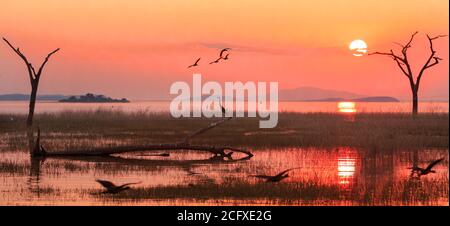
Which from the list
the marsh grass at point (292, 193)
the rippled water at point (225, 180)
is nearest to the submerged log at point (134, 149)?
the rippled water at point (225, 180)

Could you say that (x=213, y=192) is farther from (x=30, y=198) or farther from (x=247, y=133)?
(x=247, y=133)

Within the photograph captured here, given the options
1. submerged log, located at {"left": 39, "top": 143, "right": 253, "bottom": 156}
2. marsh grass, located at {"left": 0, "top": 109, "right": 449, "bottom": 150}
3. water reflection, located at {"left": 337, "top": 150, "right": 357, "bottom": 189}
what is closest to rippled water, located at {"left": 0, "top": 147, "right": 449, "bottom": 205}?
water reflection, located at {"left": 337, "top": 150, "right": 357, "bottom": 189}

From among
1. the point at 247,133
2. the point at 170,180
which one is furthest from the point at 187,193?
the point at 247,133

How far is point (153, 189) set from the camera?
1620cm

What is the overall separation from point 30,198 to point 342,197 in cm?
684

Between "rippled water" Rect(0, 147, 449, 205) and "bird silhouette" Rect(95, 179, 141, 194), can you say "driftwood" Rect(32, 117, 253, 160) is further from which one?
"bird silhouette" Rect(95, 179, 141, 194)

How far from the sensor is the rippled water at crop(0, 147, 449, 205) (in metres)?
15.3

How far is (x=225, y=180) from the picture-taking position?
712 inches

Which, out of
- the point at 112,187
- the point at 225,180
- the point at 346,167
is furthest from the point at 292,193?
the point at 346,167

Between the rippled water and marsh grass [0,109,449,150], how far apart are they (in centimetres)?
334

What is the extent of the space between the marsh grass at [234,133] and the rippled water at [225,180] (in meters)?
3.34

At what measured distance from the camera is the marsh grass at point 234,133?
28.9m

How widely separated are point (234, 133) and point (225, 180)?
16.1 m

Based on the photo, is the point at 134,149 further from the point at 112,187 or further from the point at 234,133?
the point at 234,133
